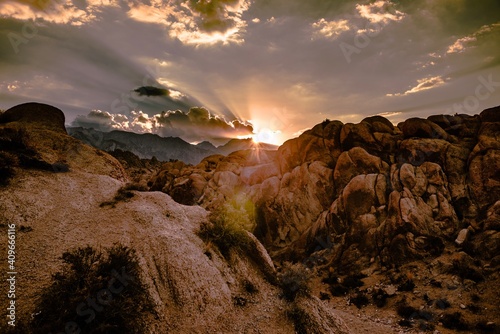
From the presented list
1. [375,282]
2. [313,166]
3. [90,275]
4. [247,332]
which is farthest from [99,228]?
[313,166]

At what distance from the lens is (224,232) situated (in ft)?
56.4

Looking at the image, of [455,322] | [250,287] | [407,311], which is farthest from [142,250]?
[455,322]

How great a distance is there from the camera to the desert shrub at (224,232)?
16656mm

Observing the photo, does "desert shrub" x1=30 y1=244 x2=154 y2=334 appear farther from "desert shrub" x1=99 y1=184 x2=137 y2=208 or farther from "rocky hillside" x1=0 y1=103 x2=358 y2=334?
"desert shrub" x1=99 y1=184 x2=137 y2=208

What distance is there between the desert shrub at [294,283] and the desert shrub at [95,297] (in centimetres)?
836

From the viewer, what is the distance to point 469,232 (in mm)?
25031

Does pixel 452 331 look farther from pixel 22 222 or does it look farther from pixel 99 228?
pixel 22 222

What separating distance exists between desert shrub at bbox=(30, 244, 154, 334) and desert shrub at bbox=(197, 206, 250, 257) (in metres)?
6.04

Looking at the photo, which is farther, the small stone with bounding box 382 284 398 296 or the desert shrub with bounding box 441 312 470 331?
the small stone with bounding box 382 284 398 296

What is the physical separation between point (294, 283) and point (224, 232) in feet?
18.9

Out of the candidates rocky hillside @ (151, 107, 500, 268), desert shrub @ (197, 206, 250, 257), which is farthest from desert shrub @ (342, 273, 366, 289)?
desert shrub @ (197, 206, 250, 257)

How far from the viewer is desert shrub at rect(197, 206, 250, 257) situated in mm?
16656

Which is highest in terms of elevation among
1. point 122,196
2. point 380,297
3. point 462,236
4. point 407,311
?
point 122,196

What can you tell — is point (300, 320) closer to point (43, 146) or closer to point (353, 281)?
point (353, 281)
